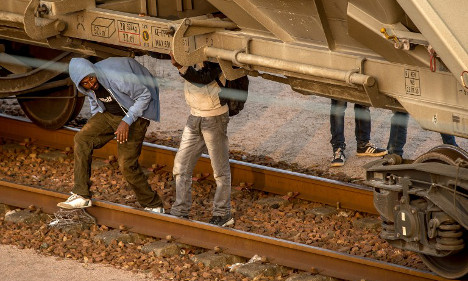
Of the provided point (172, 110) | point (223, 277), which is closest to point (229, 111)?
point (223, 277)

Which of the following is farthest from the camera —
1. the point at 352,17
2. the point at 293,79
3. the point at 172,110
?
the point at 172,110

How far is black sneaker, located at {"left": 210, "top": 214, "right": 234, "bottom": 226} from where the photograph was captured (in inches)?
391

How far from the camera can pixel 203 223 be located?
9555 millimetres

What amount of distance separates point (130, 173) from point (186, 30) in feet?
6.21

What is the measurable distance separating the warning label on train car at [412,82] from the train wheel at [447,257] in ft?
2.21

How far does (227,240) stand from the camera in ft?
30.8

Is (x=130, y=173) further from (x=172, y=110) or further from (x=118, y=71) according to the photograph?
(x=172, y=110)

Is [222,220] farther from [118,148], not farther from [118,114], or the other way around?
[118,114]

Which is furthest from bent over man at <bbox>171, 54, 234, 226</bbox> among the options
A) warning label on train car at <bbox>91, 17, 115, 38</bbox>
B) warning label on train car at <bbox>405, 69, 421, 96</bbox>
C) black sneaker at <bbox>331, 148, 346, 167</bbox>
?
warning label on train car at <bbox>405, 69, 421, 96</bbox>

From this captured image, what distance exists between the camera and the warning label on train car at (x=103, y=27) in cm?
952

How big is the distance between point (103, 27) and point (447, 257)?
3.66m

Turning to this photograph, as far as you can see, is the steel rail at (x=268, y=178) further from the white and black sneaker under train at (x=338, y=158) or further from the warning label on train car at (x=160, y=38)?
the warning label on train car at (x=160, y=38)

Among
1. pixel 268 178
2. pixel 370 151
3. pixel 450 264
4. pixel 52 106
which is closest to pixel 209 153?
pixel 268 178

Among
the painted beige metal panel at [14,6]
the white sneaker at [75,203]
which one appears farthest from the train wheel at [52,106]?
the white sneaker at [75,203]
